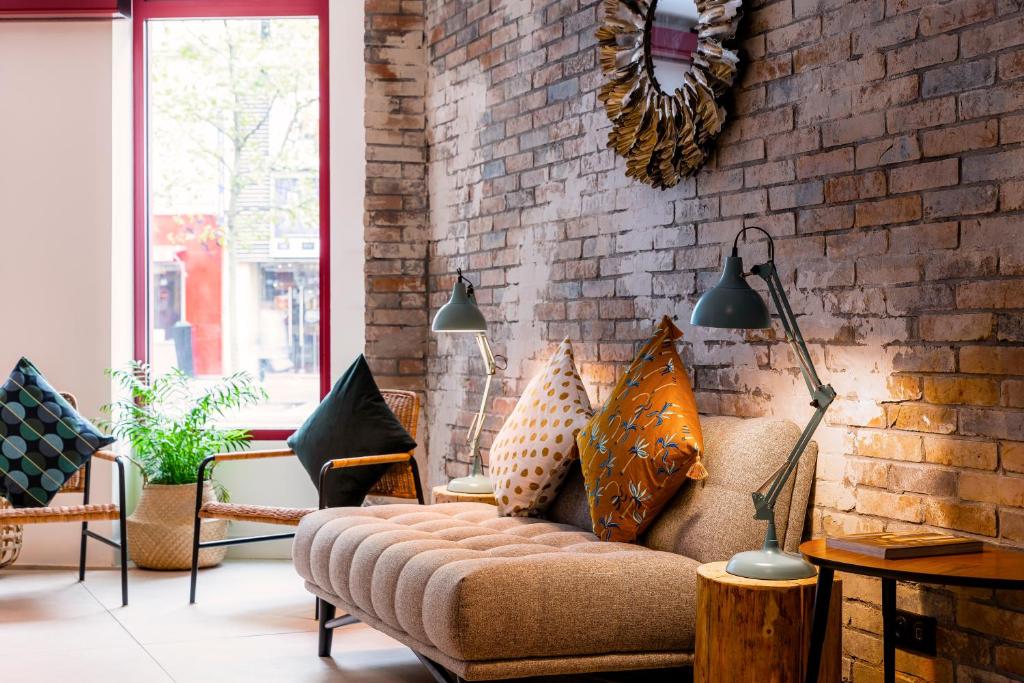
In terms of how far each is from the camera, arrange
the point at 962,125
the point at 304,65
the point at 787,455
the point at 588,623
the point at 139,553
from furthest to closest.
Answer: the point at 304,65 < the point at 139,553 < the point at 787,455 < the point at 588,623 < the point at 962,125

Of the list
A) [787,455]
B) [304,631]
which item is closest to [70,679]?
[304,631]

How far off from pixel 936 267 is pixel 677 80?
4.15ft

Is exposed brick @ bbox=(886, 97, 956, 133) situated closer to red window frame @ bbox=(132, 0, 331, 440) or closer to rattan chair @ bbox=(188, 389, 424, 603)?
rattan chair @ bbox=(188, 389, 424, 603)

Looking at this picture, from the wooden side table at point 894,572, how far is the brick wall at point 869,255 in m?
0.13

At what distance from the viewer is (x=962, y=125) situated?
109 inches

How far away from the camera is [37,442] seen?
17.4 feet

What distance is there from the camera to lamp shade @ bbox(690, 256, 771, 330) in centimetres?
289

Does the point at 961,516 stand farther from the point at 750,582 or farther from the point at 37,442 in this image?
the point at 37,442

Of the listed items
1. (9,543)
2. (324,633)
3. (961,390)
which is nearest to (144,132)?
(9,543)

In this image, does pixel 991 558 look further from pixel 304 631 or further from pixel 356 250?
pixel 356 250

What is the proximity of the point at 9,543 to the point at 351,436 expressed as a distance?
186 cm

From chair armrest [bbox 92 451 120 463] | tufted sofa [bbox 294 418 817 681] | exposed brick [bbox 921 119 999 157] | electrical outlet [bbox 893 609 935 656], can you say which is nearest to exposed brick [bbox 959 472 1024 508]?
electrical outlet [bbox 893 609 935 656]

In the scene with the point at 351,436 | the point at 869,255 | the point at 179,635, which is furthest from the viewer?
the point at 351,436

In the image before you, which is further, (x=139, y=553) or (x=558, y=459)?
(x=139, y=553)
